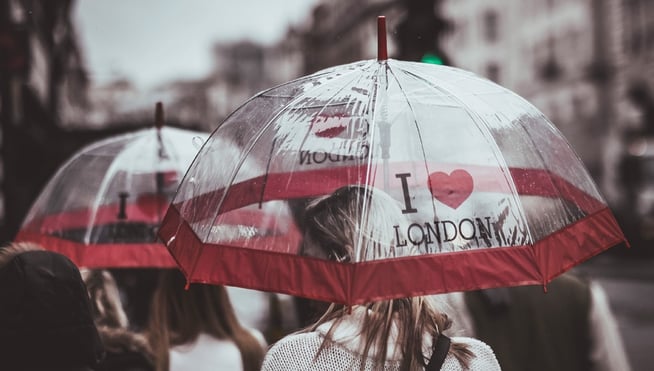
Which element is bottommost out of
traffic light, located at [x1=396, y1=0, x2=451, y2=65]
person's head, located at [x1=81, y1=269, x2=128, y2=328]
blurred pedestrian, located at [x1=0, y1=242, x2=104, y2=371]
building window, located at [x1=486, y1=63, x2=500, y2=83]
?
person's head, located at [x1=81, y1=269, x2=128, y2=328]

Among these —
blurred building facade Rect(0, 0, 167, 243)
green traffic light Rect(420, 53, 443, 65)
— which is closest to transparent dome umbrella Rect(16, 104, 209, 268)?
blurred building facade Rect(0, 0, 167, 243)

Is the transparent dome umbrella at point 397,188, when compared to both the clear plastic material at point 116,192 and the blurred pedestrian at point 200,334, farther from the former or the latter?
the clear plastic material at point 116,192

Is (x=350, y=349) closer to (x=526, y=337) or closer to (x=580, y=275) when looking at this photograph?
(x=526, y=337)

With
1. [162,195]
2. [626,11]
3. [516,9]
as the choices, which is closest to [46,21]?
[162,195]

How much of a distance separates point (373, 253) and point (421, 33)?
6056 millimetres

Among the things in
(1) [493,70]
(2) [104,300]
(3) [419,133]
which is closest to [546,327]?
(3) [419,133]

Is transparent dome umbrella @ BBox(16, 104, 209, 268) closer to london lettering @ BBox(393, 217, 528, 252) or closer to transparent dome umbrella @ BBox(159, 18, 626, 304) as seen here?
transparent dome umbrella @ BBox(159, 18, 626, 304)

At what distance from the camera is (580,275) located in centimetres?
388

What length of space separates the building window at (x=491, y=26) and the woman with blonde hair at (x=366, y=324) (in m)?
57.5

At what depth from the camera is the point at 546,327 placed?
145 inches

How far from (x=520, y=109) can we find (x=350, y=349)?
4.03ft

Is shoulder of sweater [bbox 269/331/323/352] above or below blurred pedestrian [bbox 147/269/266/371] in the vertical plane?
above

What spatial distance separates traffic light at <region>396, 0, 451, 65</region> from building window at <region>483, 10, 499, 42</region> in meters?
51.4

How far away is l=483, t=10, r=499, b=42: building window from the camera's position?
5797cm
